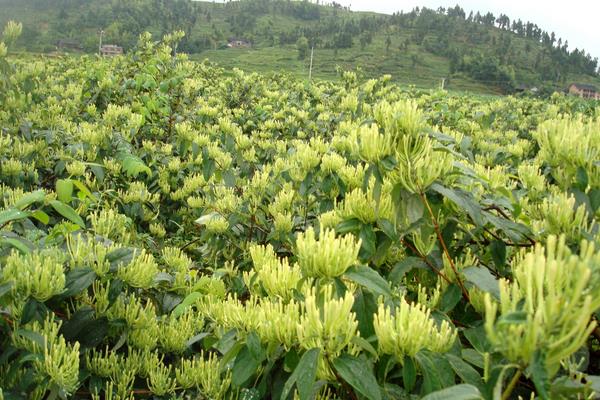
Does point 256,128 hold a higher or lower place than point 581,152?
lower

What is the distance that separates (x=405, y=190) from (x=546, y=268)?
653 millimetres

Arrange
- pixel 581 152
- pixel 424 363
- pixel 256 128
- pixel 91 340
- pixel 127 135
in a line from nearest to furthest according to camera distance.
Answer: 1. pixel 424 363
2. pixel 581 152
3. pixel 91 340
4. pixel 127 135
5. pixel 256 128

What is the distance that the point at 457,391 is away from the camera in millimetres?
815

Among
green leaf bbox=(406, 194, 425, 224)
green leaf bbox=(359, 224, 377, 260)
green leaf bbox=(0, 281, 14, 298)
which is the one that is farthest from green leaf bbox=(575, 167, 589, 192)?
green leaf bbox=(0, 281, 14, 298)

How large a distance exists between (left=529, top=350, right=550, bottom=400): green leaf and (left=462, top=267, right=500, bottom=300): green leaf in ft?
1.50

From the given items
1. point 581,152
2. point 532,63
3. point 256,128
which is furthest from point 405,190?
point 532,63

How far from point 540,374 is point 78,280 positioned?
Result: 4.19ft

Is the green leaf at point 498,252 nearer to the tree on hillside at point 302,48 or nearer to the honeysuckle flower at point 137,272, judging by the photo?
the honeysuckle flower at point 137,272

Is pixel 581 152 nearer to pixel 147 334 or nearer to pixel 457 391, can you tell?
pixel 457 391

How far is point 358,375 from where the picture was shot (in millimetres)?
949

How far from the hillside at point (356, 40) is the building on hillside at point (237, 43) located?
76 centimetres

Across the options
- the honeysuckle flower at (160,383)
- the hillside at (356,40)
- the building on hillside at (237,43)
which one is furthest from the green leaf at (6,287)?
the building on hillside at (237,43)

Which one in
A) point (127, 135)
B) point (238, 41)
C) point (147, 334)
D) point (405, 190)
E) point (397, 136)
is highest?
point (238, 41)

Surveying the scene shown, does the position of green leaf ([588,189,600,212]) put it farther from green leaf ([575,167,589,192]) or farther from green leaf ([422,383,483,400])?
green leaf ([422,383,483,400])
